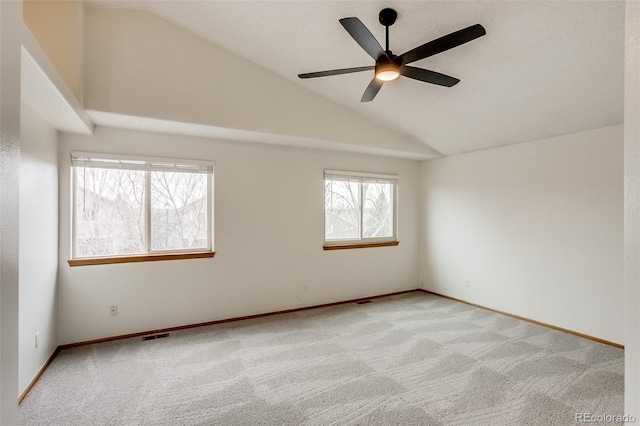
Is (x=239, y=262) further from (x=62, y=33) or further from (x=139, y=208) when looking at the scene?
(x=62, y=33)

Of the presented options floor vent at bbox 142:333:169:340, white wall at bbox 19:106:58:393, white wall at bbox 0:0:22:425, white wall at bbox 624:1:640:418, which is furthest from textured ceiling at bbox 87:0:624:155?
floor vent at bbox 142:333:169:340

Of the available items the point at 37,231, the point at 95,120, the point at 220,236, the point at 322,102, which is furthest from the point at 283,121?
the point at 37,231

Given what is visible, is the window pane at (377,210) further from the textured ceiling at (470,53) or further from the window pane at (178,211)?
the window pane at (178,211)

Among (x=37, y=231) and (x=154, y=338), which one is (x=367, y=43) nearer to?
(x=37, y=231)

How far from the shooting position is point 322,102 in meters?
3.79

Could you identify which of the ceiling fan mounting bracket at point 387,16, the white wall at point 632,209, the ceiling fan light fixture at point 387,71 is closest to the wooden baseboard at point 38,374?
the white wall at point 632,209

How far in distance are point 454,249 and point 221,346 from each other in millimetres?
3535

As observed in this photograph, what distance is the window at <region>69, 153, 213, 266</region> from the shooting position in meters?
3.14

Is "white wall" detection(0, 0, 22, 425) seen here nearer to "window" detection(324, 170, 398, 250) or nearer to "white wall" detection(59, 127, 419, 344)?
"white wall" detection(59, 127, 419, 344)

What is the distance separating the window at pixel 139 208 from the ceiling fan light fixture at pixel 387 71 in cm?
228

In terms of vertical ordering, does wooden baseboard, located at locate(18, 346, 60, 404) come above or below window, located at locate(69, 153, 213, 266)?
below

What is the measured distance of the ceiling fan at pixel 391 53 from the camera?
1.84 metres

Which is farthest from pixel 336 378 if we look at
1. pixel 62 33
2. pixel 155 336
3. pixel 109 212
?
pixel 62 33

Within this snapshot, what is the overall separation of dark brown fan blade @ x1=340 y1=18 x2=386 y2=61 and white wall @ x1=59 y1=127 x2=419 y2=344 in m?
2.15
